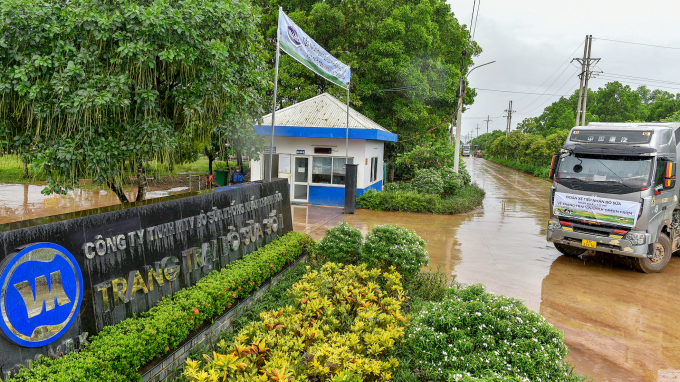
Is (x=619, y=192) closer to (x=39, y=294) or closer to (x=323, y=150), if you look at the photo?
(x=39, y=294)

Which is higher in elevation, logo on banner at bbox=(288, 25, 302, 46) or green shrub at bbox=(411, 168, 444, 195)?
logo on banner at bbox=(288, 25, 302, 46)

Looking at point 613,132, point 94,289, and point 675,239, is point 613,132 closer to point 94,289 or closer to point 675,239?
point 675,239

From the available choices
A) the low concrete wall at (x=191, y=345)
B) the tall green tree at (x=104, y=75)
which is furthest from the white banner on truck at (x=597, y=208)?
the tall green tree at (x=104, y=75)

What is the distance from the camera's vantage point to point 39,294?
11.4ft

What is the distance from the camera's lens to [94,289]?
4008 millimetres

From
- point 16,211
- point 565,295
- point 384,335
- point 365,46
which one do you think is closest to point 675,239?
point 565,295

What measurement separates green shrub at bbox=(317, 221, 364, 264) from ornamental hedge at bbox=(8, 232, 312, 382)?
133cm

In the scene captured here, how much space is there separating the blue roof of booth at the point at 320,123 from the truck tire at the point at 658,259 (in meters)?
8.78

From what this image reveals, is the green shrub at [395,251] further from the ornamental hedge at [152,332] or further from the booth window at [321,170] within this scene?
the booth window at [321,170]

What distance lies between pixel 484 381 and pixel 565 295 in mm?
5184

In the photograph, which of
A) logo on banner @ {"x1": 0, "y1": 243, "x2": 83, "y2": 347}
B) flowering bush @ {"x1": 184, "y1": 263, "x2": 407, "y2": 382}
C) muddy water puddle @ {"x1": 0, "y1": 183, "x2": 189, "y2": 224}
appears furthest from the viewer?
muddy water puddle @ {"x1": 0, "y1": 183, "x2": 189, "y2": 224}

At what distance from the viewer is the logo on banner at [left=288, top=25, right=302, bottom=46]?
28.1ft

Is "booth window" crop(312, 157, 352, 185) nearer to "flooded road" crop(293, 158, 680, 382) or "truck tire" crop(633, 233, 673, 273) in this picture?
"flooded road" crop(293, 158, 680, 382)

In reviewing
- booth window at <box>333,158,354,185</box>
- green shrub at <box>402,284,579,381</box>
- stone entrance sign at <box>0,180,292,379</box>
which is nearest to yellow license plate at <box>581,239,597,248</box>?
green shrub at <box>402,284,579,381</box>
